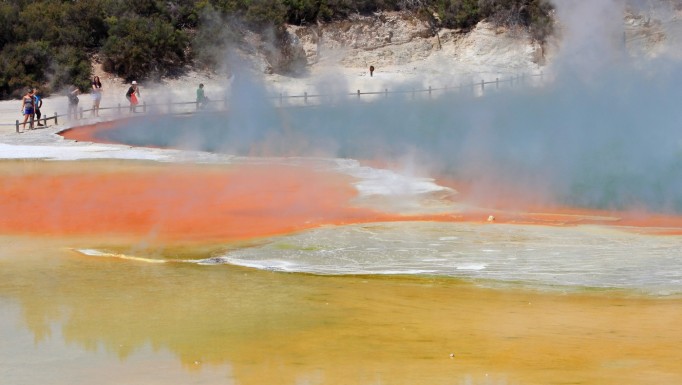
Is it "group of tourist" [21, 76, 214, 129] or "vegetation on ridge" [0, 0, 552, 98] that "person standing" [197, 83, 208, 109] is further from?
"vegetation on ridge" [0, 0, 552, 98]

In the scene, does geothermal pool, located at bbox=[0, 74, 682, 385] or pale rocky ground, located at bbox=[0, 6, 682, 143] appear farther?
pale rocky ground, located at bbox=[0, 6, 682, 143]

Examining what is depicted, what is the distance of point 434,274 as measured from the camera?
10.9m

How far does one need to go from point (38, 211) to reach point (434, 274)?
6.70m

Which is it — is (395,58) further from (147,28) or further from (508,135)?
(508,135)

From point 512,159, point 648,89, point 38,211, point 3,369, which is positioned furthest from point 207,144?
point 3,369

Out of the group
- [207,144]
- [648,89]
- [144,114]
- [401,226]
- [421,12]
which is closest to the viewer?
[401,226]

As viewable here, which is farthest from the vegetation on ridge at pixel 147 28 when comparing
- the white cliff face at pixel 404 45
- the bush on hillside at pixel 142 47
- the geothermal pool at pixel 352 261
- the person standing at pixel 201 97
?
the geothermal pool at pixel 352 261

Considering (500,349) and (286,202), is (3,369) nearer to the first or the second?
(500,349)

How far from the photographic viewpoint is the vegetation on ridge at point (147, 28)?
1437 inches

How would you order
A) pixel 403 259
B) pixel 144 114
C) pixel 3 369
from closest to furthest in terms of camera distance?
pixel 3 369, pixel 403 259, pixel 144 114

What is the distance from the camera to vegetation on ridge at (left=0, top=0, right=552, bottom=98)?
3650 centimetres

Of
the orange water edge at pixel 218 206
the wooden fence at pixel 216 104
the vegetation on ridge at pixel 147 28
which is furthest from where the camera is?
the vegetation on ridge at pixel 147 28

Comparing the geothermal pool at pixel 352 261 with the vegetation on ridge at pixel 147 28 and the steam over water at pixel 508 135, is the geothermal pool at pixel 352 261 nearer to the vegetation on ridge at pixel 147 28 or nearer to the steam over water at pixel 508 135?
the steam over water at pixel 508 135

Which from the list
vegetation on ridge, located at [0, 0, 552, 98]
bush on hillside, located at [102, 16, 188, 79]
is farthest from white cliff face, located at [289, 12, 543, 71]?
bush on hillside, located at [102, 16, 188, 79]
